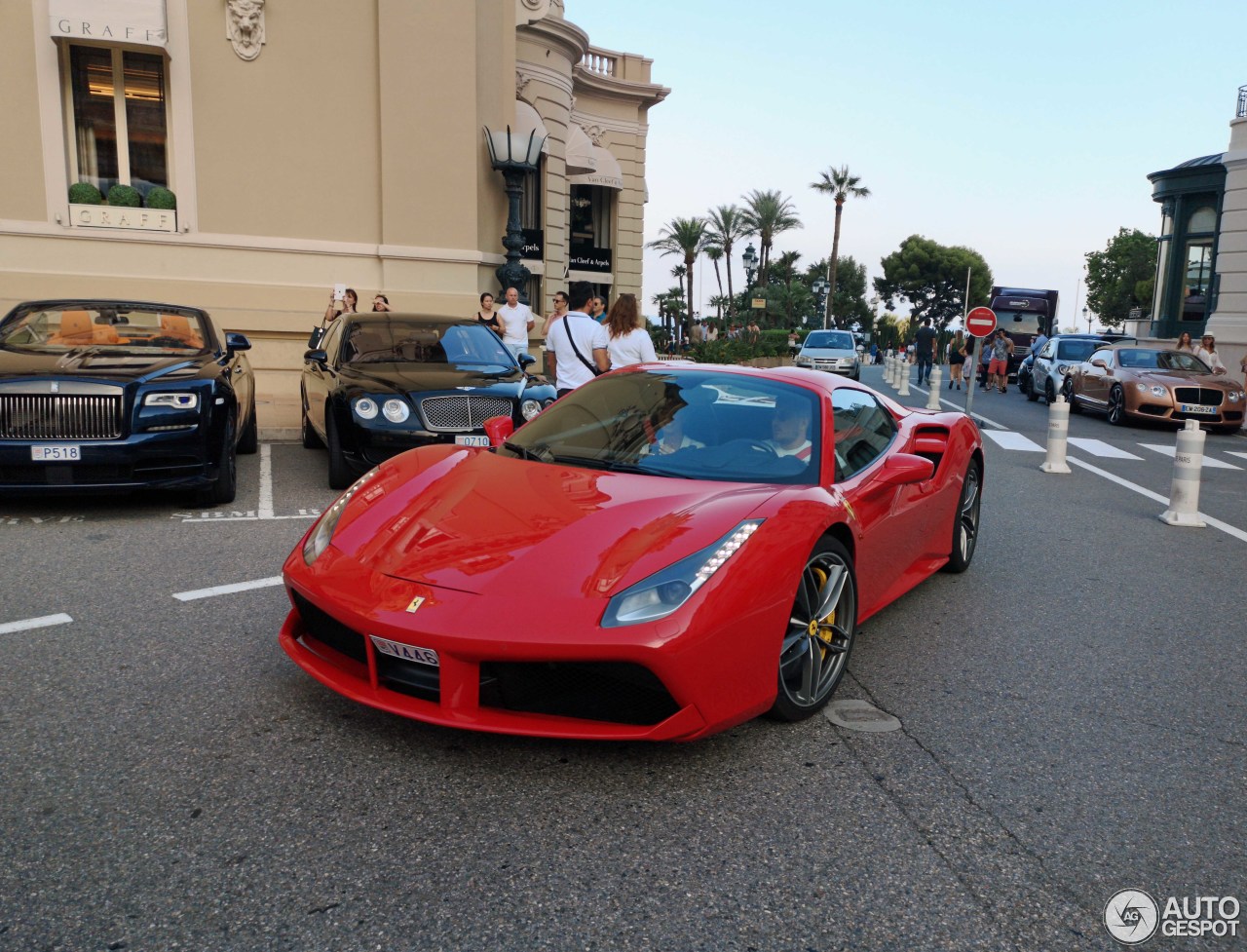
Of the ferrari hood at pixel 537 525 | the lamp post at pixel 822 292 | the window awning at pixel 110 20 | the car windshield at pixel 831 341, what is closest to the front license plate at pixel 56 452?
the ferrari hood at pixel 537 525

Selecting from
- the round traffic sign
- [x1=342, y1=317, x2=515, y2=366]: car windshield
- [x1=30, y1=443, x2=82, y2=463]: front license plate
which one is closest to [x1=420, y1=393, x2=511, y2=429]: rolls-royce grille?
[x1=342, y1=317, x2=515, y2=366]: car windshield

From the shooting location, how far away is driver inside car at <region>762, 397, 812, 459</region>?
13.4 feet

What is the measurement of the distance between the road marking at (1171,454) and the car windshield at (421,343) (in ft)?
29.8

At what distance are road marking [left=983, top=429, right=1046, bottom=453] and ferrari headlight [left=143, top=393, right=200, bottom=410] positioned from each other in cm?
1037

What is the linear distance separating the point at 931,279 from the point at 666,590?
9683cm

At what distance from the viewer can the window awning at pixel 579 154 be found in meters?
26.5

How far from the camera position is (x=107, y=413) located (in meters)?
6.63

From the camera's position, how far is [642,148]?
1236 inches

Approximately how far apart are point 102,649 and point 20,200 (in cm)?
1107

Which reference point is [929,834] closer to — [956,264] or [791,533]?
[791,533]

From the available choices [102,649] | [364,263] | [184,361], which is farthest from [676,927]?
[364,263]

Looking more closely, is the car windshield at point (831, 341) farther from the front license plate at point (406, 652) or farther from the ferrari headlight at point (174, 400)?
the front license plate at point (406, 652)

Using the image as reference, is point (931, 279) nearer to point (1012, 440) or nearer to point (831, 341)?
point (831, 341)

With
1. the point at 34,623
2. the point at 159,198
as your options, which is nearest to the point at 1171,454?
the point at 34,623
